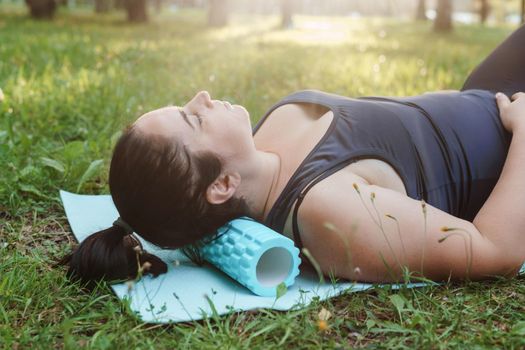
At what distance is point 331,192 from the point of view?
2.12 m

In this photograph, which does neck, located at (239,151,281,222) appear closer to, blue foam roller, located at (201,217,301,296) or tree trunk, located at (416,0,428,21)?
blue foam roller, located at (201,217,301,296)

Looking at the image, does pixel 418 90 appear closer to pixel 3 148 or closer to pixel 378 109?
pixel 378 109

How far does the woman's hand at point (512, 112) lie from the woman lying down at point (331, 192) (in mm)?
24

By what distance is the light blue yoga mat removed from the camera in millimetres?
1993

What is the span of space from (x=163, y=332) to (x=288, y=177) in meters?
0.70

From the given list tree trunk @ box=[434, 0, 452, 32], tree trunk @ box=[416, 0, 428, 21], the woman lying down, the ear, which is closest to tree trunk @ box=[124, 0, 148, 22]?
tree trunk @ box=[434, 0, 452, 32]

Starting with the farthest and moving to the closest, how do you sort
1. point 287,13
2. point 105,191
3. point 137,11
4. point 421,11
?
point 421,11 → point 287,13 → point 137,11 → point 105,191

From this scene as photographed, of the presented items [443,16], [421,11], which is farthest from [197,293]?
[421,11]

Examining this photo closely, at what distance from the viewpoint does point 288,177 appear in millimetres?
2318

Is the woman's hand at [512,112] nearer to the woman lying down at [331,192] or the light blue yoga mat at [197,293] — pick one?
the woman lying down at [331,192]

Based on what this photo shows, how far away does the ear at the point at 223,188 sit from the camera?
7.23 feet

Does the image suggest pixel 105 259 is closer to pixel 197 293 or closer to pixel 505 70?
pixel 197 293

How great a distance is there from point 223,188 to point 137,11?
44.8 feet

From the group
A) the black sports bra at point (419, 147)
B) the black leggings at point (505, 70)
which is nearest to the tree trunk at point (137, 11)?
the black leggings at point (505, 70)
